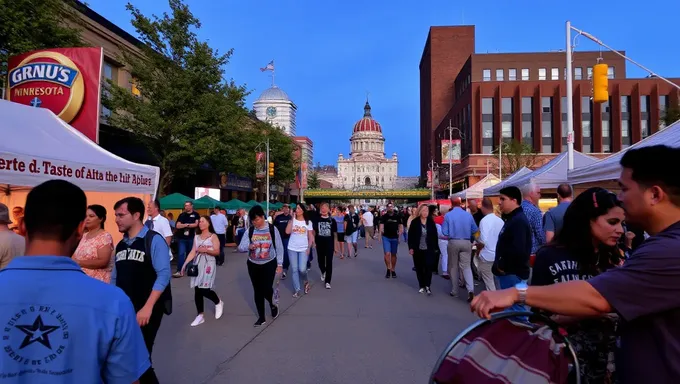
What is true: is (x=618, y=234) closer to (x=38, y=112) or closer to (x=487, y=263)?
(x=487, y=263)

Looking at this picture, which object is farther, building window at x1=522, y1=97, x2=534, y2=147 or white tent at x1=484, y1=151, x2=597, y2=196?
building window at x1=522, y1=97, x2=534, y2=147

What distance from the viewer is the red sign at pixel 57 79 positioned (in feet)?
29.9

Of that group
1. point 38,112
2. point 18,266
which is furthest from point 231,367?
point 38,112

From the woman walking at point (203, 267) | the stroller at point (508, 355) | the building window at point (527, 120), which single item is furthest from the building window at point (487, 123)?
the stroller at point (508, 355)

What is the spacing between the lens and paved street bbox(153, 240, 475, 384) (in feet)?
16.5

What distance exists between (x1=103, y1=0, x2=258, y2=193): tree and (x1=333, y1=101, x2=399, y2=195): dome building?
14068 cm

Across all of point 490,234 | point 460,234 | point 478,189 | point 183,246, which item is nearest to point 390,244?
point 460,234

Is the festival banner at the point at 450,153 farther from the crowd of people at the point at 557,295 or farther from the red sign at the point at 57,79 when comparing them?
the crowd of people at the point at 557,295

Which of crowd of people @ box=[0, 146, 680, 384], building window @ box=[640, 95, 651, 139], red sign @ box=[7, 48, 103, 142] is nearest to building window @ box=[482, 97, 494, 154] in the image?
building window @ box=[640, 95, 651, 139]

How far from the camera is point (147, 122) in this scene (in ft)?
67.2

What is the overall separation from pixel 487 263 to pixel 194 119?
53.0 feet

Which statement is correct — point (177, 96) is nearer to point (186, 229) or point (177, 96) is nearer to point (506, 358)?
point (186, 229)

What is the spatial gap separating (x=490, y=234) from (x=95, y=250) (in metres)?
6.09

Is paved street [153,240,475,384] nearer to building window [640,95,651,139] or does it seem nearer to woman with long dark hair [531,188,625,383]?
woman with long dark hair [531,188,625,383]
